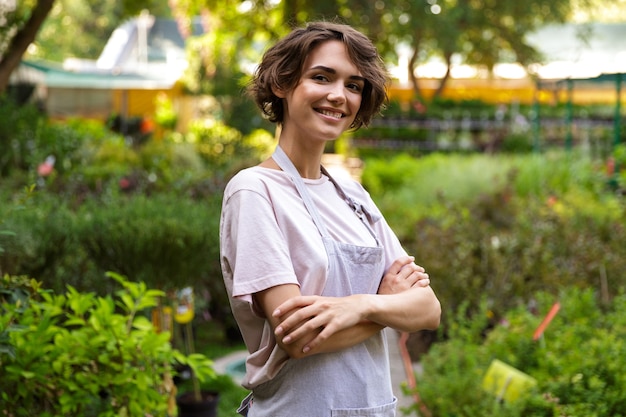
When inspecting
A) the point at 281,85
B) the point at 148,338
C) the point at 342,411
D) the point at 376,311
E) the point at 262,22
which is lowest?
the point at 148,338

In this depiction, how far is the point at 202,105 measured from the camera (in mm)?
25562

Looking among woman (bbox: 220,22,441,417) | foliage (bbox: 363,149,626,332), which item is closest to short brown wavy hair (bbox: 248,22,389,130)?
woman (bbox: 220,22,441,417)

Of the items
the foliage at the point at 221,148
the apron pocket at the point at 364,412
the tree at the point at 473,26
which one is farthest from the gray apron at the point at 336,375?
the foliage at the point at 221,148

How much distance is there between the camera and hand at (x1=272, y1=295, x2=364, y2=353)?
76.6 inches

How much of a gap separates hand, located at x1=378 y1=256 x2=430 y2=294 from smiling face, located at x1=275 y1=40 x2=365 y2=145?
39cm

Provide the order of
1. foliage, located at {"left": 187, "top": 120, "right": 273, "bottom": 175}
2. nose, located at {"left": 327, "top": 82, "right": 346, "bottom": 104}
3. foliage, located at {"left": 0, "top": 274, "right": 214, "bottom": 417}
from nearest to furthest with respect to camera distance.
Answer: nose, located at {"left": 327, "top": 82, "right": 346, "bottom": 104}
foliage, located at {"left": 0, "top": 274, "right": 214, "bottom": 417}
foliage, located at {"left": 187, "top": 120, "right": 273, "bottom": 175}

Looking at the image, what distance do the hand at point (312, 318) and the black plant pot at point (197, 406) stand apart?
121 inches

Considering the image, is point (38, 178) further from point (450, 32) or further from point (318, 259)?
point (450, 32)

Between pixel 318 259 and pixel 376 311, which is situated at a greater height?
pixel 318 259

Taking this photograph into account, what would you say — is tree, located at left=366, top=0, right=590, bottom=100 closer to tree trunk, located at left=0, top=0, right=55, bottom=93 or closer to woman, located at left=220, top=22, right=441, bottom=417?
tree trunk, located at left=0, top=0, right=55, bottom=93

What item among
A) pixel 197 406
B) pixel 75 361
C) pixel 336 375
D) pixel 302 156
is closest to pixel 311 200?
pixel 302 156

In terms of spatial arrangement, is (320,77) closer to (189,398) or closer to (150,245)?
(150,245)

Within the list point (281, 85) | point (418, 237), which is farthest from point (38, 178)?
point (281, 85)

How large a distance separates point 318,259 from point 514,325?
116 inches
